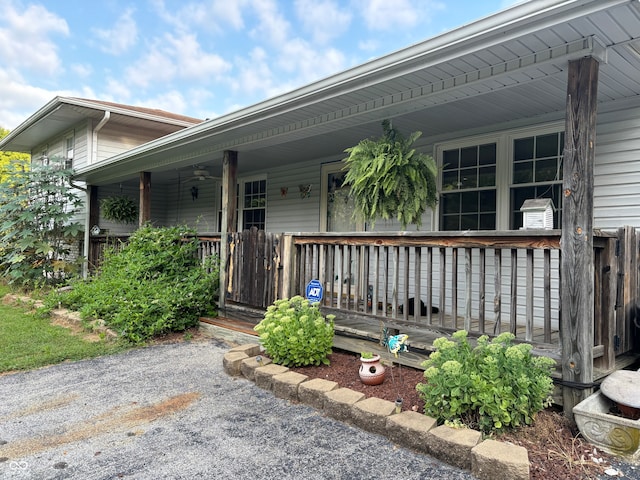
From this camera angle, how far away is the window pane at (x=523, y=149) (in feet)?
16.3

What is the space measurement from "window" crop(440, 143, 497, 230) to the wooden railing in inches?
16.3

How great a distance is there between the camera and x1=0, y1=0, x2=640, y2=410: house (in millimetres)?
2805

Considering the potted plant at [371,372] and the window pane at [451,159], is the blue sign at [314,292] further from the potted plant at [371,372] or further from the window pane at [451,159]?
the window pane at [451,159]

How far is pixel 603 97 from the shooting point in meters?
4.20

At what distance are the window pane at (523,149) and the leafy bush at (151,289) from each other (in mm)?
4262

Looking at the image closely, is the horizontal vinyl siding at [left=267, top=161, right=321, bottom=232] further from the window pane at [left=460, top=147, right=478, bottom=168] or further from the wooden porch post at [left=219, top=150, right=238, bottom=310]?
the window pane at [left=460, top=147, right=478, bottom=168]

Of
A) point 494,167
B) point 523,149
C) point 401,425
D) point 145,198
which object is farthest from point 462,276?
point 145,198

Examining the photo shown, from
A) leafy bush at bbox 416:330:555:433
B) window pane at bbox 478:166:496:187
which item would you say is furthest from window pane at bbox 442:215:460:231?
leafy bush at bbox 416:330:555:433

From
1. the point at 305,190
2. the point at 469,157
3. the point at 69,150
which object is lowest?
the point at 305,190

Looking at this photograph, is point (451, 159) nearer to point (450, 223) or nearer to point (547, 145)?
point (450, 223)

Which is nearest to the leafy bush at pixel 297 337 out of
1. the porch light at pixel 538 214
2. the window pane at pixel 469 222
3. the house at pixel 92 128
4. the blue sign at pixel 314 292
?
the blue sign at pixel 314 292

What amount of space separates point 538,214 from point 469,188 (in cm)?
218

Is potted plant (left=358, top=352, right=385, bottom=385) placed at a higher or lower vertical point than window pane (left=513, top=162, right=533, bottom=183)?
lower

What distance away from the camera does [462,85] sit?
3.42m
